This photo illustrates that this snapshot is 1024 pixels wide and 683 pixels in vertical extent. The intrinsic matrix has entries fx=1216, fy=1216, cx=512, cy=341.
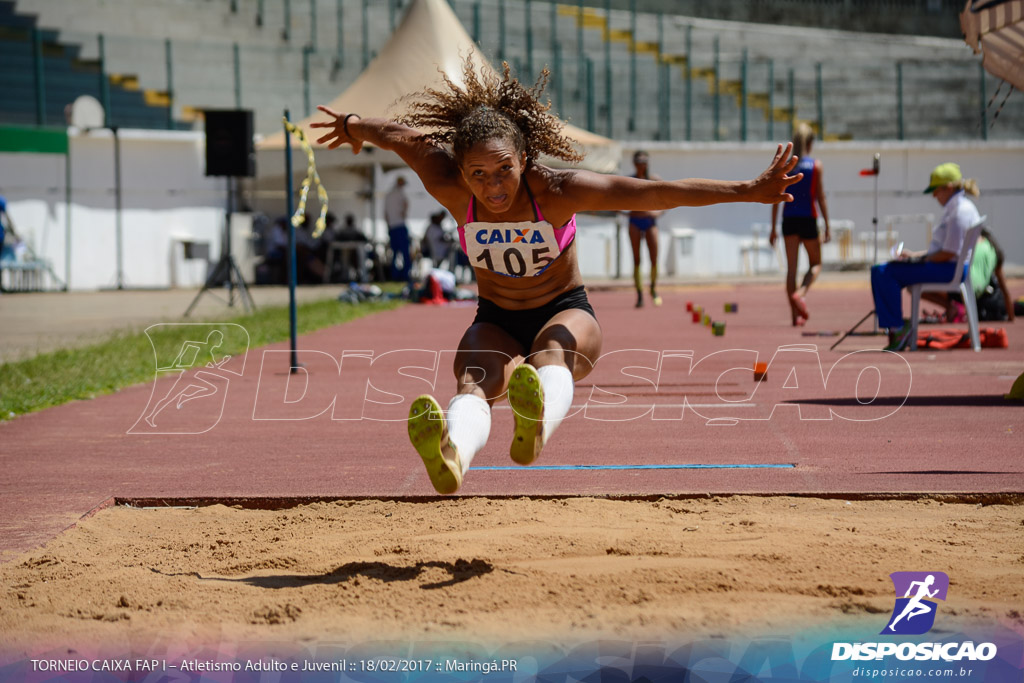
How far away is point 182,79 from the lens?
96.7 ft

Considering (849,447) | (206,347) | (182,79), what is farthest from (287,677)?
(182,79)

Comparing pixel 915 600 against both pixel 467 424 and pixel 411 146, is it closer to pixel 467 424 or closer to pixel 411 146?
pixel 467 424

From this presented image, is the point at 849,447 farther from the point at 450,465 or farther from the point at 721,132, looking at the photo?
the point at 721,132

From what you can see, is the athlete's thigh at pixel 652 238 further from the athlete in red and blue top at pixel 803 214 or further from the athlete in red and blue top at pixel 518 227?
the athlete in red and blue top at pixel 518 227

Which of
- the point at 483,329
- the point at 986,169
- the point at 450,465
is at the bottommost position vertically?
the point at 450,465

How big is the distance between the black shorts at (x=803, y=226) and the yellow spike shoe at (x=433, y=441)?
34.7 ft

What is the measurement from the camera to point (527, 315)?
5.63m

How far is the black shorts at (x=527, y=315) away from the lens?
18.4ft

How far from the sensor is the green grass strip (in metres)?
9.66

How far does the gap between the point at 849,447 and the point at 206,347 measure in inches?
318

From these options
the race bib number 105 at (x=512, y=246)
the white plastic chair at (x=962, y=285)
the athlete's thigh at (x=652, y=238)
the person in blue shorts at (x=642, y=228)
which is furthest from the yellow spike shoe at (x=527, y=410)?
the athlete's thigh at (x=652, y=238)

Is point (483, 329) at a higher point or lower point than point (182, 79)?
lower

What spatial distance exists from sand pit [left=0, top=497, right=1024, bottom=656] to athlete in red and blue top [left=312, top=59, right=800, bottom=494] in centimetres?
42
